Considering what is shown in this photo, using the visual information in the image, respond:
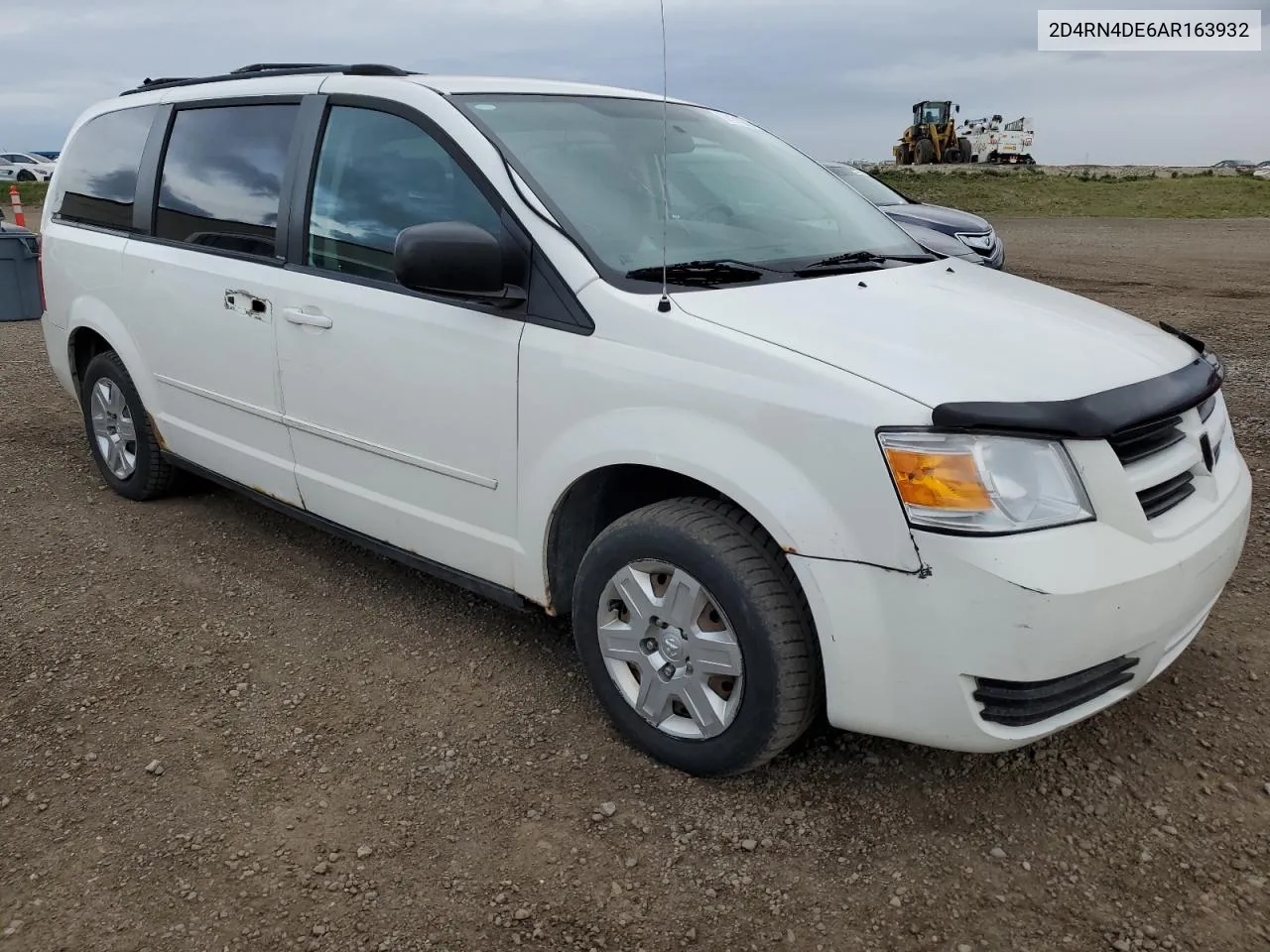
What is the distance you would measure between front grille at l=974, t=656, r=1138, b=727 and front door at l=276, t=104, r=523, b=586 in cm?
139

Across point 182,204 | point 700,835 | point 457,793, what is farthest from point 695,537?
point 182,204

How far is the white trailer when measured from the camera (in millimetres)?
40562

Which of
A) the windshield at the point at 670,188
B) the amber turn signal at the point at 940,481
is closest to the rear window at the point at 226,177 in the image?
the windshield at the point at 670,188

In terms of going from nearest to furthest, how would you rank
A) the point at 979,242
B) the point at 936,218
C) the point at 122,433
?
the point at 122,433
the point at 979,242
the point at 936,218

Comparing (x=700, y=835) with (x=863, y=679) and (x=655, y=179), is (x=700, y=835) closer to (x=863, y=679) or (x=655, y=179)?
(x=863, y=679)

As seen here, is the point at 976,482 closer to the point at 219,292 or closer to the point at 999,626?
the point at 999,626

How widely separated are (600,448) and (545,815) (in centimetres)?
94

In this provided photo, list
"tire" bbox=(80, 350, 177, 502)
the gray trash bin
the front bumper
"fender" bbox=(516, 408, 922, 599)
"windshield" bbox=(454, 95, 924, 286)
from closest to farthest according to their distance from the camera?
the front bumper
"fender" bbox=(516, 408, 922, 599)
"windshield" bbox=(454, 95, 924, 286)
"tire" bbox=(80, 350, 177, 502)
the gray trash bin

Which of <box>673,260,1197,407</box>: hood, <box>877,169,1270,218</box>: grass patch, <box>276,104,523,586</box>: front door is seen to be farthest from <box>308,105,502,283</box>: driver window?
<box>877,169,1270,218</box>: grass patch

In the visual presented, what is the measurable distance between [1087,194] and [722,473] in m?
28.5

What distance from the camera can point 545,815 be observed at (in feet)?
8.73

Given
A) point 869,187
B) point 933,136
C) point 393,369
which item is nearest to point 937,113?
point 933,136

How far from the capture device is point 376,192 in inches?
131

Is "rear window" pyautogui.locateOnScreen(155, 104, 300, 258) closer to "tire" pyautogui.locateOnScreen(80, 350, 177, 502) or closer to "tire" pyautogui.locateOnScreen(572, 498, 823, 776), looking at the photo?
"tire" pyautogui.locateOnScreen(80, 350, 177, 502)
